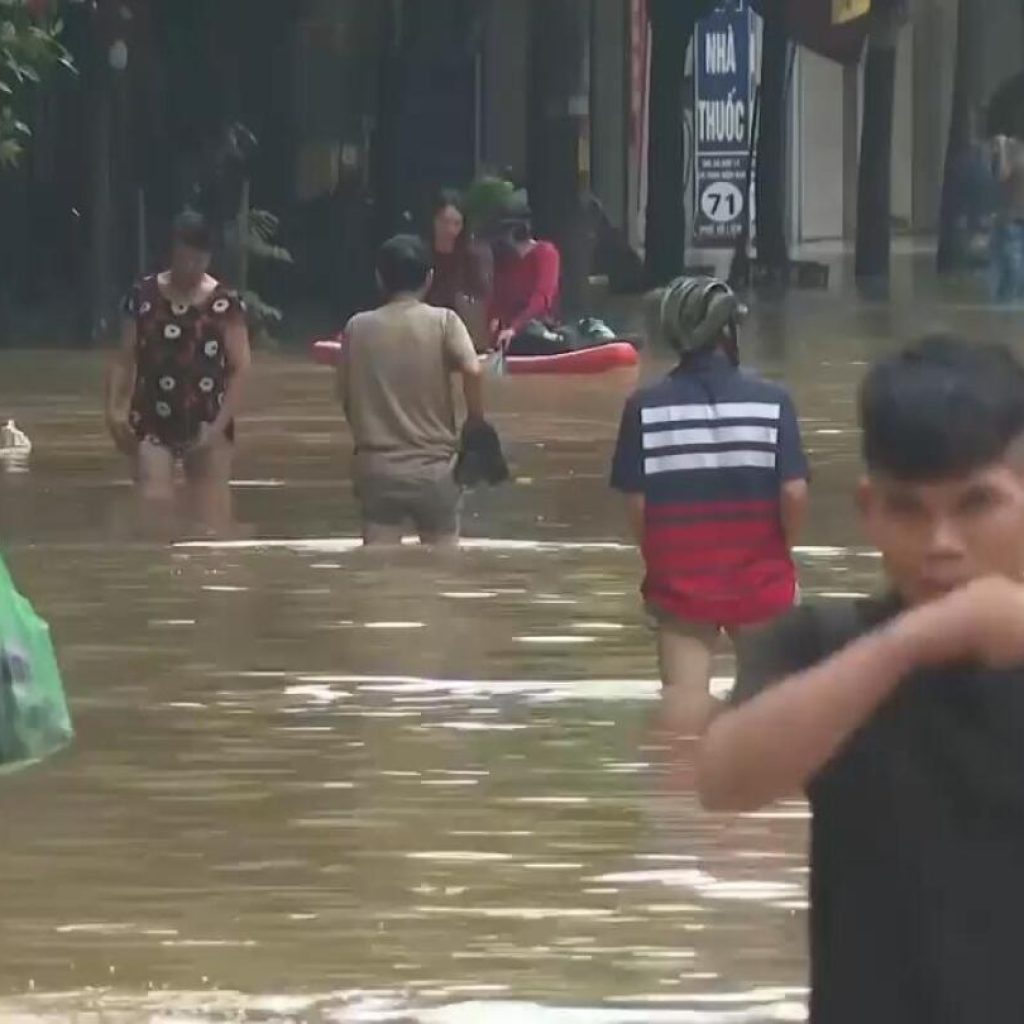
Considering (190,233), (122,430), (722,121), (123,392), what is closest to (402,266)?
(190,233)

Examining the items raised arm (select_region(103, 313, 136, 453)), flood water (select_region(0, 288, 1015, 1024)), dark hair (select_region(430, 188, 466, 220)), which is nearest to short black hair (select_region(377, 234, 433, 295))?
flood water (select_region(0, 288, 1015, 1024))

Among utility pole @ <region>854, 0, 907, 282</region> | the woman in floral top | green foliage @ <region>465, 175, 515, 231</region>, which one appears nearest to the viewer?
the woman in floral top

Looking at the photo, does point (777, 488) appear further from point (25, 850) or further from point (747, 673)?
point (747, 673)

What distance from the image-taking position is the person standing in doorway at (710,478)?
29.2ft

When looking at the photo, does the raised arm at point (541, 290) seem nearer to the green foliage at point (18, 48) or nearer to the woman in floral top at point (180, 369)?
the green foliage at point (18, 48)

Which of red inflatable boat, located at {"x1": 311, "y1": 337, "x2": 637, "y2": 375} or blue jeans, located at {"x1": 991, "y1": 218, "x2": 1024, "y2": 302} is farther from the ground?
red inflatable boat, located at {"x1": 311, "y1": 337, "x2": 637, "y2": 375}

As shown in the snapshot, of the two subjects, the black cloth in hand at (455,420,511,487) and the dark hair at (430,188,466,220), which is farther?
the dark hair at (430,188,466,220)

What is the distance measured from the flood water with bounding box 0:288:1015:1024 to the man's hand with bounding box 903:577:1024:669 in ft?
10.3

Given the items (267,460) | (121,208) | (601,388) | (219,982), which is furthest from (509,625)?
(121,208)

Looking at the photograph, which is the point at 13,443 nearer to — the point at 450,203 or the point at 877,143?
the point at 450,203

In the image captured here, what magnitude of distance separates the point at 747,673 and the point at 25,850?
4704 mm

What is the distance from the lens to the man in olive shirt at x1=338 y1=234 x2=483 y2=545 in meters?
13.0

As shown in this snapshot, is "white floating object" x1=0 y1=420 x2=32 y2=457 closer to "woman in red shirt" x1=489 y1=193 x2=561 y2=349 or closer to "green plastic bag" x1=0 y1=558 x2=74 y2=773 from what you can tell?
"woman in red shirt" x1=489 y1=193 x2=561 y2=349

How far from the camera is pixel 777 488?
350 inches
